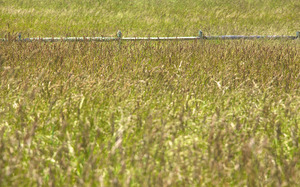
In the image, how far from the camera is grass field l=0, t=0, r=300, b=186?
6.10 feet

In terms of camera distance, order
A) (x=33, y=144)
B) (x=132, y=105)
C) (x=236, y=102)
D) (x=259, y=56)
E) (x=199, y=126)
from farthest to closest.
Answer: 1. (x=259, y=56)
2. (x=236, y=102)
3. (x=132, y=105)
4. (x=199, y=126)
5. (x=33, y=144)

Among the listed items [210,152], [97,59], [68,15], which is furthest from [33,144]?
[68,15]

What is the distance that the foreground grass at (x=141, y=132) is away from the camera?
1824 millimetres

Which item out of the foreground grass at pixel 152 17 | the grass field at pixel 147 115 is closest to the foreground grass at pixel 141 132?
the grass field at pixel 147 115

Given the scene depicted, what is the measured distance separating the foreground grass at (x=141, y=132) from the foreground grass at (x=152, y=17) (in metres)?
8.79

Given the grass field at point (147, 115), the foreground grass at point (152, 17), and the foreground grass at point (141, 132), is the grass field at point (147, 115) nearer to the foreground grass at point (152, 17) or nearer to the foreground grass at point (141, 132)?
the foreground grass at point (141, 132)

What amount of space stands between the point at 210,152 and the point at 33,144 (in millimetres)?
1173

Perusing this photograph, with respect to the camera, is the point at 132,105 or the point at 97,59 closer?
the point at 132,105

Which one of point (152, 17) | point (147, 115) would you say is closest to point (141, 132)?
point (147, 115)

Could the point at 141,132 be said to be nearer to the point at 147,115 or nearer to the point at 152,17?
the point at 147,115

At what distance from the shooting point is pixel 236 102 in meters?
3.30

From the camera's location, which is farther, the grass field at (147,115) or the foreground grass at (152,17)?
the foreground grass at (152,17)

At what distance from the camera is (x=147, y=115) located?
2729 mm

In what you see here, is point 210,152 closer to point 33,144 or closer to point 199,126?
point 199,126
